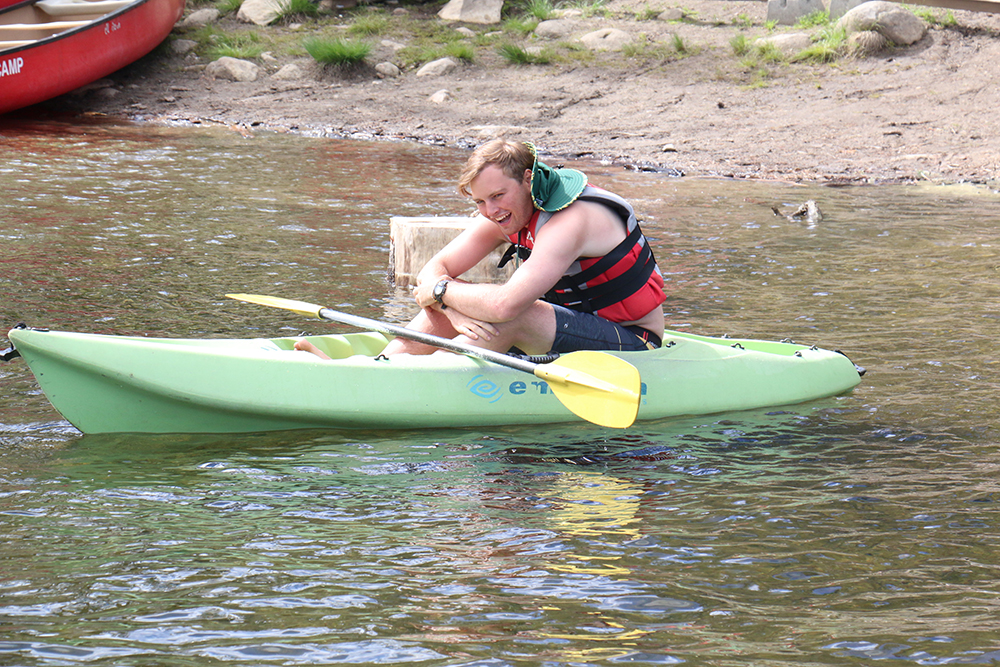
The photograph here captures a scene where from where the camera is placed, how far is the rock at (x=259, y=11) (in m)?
14.3

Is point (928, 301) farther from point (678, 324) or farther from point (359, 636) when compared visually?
point (359, 636)

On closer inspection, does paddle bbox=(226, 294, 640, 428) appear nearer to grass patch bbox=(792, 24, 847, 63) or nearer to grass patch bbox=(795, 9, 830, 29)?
grass patch bbox=(792, 24, 847, 63)

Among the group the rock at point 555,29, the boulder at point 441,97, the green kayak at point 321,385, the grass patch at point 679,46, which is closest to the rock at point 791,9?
the grass patch at point 679,46

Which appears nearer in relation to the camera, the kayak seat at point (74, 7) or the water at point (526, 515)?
the water at point (526, 515)

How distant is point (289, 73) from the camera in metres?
12.8

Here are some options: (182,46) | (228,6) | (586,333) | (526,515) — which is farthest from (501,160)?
(228,6)

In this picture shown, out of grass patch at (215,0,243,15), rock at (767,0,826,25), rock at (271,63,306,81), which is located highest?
grass patch at (215,0,243,15)

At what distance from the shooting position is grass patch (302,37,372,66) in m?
12.6

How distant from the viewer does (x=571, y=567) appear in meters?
2.51

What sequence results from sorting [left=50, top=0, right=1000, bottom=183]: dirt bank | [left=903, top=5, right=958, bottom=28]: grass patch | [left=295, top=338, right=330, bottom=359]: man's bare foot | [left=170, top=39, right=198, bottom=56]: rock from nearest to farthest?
[left=295, top=338, right=330, bottom=359]: man's bare foot
[left=50, top=0, right=1000, bottom=183]: dirt bank
[left=903, top=5, right=958, bottom=28]: grass patch
[left=170, top=39, right=198, bottom=56]: rock

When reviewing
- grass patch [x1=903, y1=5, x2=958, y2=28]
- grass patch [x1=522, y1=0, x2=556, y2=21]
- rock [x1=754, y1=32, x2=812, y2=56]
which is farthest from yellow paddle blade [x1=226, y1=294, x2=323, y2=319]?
grass patch [x1=522, y1=0, x2=556, y2=21]

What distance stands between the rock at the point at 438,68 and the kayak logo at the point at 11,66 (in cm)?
440

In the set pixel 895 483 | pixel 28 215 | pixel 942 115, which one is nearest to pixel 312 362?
pixel 895 483

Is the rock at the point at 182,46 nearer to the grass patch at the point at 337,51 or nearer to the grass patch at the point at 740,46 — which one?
the grass patch at the point at 337,51
